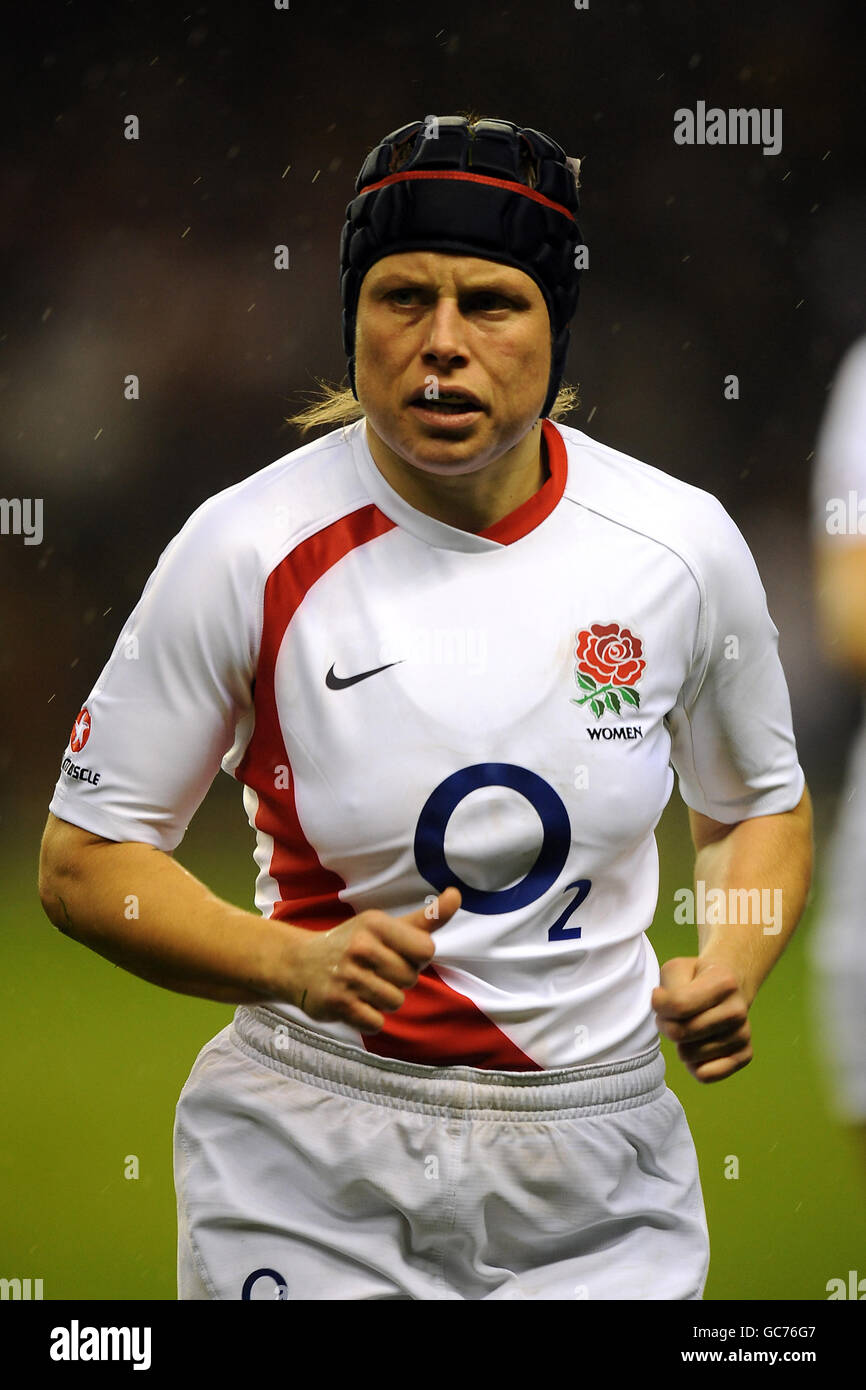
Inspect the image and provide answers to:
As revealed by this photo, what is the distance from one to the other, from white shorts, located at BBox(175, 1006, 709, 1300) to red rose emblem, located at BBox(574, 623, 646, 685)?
46 centimetres

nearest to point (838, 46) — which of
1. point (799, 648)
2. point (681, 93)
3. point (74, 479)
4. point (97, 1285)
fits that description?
point (681, 93)

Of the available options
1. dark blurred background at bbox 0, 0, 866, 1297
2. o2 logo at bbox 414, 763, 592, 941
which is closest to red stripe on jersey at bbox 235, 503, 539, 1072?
o2 logo at bbox 414, 763, 592, 941

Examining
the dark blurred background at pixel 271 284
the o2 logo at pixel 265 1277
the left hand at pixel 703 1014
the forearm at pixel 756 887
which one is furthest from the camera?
the dark blurred background at pixel 271 284

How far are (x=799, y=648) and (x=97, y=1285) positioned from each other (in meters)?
2.23

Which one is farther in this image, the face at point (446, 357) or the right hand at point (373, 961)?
the face at point (446, 357)

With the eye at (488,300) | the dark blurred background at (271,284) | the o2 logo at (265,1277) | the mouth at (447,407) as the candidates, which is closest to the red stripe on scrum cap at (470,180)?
the eye at (488,300)

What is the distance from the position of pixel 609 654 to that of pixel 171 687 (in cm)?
51

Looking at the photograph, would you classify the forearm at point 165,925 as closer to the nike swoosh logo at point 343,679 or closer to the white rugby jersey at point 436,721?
the white rugby jersey at point 436,721

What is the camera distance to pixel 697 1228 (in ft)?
6.35

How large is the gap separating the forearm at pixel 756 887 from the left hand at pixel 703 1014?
0.10m

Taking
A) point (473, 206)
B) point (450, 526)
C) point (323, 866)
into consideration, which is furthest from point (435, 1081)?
point (473, 206)

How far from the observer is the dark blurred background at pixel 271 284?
3.97 metres

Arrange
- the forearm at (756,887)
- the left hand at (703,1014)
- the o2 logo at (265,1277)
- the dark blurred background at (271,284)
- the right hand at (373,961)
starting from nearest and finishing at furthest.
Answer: the right hand at (373,961) < the left hand at (703,1014) < the o2 logo at (265,1277) < the forearm at (756,887) < the dark blurred background at (271,284)

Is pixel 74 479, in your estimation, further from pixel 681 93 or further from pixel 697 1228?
pixel 697 1228
